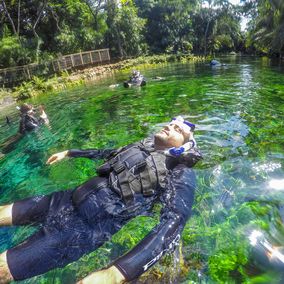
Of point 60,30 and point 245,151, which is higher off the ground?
point 60,30

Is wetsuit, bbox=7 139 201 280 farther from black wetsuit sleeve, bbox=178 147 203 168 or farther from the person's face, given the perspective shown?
the person's face

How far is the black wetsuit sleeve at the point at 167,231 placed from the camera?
6.73 ft

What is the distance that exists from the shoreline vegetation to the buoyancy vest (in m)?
16.1

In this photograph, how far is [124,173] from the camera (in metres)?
2.92

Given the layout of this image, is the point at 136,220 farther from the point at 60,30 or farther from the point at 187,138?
the point at 60,30

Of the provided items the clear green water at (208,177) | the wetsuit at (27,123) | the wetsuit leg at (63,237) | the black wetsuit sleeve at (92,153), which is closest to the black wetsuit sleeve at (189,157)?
the clear green water at (208,177)

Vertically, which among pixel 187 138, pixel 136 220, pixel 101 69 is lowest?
pixel 101 69

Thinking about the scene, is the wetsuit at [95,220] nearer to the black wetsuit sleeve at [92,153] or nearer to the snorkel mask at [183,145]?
the snorkel mask at [183,145]

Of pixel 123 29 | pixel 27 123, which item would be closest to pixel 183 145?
pixel 27 123

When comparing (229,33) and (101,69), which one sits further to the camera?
(229,33)

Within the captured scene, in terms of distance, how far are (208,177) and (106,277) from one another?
8.66 ft

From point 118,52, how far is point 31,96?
21.8m

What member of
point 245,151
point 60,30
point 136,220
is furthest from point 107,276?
point 60,30

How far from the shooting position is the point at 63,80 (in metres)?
22.9
